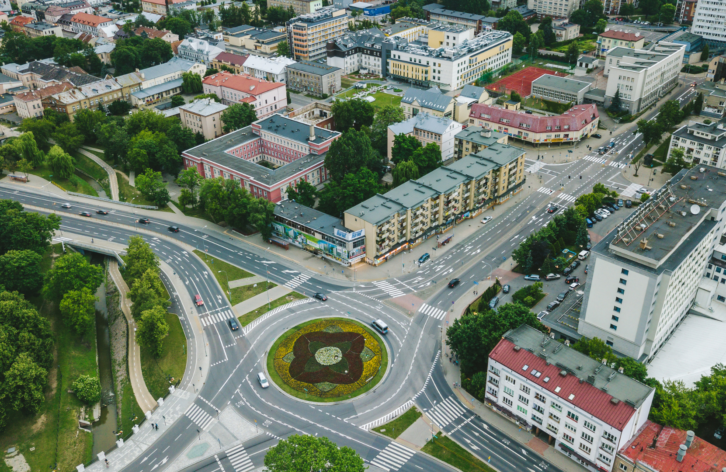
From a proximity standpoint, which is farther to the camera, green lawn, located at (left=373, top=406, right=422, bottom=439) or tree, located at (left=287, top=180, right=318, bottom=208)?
tree, located at (left=287, top=180, right=318, bottom=208)

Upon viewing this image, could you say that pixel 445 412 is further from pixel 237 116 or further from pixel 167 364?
pixel 237 116

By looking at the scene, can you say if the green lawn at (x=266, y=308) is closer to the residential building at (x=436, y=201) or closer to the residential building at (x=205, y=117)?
the residential building at (x=436, y=201)

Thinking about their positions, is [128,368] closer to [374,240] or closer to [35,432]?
[35,432]

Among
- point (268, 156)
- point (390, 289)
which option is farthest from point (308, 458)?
point (268, 156)

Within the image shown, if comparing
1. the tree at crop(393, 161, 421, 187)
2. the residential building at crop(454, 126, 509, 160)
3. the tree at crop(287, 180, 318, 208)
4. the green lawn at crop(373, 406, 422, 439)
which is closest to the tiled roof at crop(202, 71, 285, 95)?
the tree at crop(287, 180, 318, 208)

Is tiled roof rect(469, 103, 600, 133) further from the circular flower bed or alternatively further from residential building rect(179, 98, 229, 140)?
the circular flower bed
